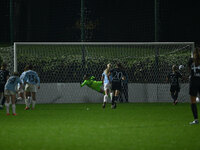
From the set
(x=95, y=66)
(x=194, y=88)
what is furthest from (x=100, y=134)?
(x=95, y=66)

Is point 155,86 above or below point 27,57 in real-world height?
below

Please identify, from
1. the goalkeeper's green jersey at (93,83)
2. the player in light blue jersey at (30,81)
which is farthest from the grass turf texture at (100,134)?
the goalkeeper's green jersey at (93,83)

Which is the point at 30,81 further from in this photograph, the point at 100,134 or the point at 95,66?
the point at 100,134

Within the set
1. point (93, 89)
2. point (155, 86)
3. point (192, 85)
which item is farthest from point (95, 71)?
point (192, 85)

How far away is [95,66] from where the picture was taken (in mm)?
24516

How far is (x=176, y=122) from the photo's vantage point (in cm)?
1319

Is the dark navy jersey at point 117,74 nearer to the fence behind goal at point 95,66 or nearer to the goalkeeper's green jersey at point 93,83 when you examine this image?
the goalkeeper's green jersey at point 93,83
